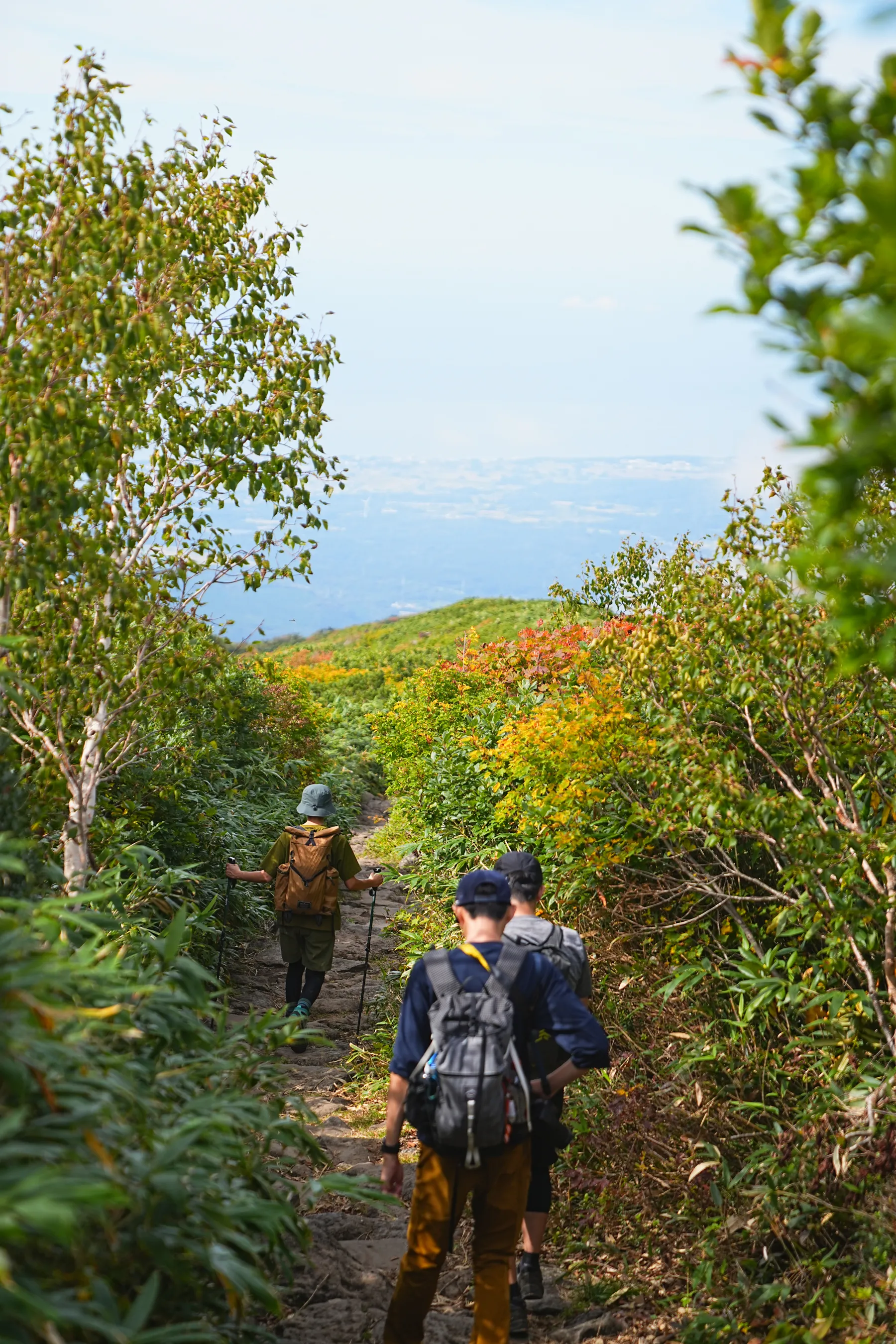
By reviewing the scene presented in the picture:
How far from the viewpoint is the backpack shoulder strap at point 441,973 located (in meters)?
3.86

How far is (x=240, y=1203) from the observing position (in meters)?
3.18

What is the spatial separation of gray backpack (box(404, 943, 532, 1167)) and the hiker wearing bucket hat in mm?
3663

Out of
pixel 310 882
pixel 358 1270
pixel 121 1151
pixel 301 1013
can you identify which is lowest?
pixel 358 1270

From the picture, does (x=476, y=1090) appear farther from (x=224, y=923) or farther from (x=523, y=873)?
(x=224, y=923)

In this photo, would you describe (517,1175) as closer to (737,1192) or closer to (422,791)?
(737,1192)

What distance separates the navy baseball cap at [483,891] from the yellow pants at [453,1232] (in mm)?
868

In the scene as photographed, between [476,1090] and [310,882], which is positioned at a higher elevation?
[476,1090]

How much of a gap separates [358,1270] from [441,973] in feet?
5.96

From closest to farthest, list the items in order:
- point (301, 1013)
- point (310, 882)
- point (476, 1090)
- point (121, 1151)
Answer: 1. point (121, 1151)
2. point (476, 1090)
3. point (310, 882)
4. point (301, 1013)

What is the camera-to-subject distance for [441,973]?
3.90 metres

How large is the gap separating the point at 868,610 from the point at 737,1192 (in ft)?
11.6

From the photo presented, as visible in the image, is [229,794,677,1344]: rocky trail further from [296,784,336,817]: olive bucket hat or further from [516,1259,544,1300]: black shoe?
[296,784,336,817]: olive bucket hat

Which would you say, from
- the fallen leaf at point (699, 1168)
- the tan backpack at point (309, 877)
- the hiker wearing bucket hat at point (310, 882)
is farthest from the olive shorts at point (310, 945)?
the fallen leaf at point (699, 1168)

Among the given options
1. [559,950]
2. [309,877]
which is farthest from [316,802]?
[559,950]
